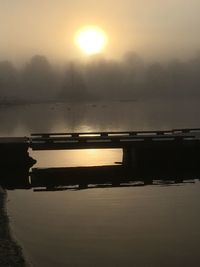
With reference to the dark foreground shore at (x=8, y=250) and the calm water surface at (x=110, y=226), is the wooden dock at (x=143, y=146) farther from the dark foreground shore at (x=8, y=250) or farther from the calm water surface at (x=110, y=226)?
the dark foreground shore at (x=8, y=250)

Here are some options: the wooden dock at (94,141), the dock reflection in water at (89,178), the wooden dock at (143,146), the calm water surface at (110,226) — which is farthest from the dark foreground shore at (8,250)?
the wooden dock at (143,146)

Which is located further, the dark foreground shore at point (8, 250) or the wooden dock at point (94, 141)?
the wooden dock at point (94, 141)

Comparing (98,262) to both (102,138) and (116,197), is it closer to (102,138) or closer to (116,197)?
(116,197)

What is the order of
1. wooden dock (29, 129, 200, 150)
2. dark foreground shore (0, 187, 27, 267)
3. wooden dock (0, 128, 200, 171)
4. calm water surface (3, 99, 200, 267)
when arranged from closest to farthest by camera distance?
dark foreground shore (0, 187, 27, 267) < calm water surface (3, 99, 200, 267) < wooden dock (29, 129, 200, 150) < wooden dock (0, 128, 200, 171)

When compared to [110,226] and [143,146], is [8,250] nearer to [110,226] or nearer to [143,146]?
[110,226]

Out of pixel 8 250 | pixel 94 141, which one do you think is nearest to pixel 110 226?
pixel 8 250

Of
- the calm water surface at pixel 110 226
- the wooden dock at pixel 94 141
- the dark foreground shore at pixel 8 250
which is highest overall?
the wooden dock at pixel 94 141

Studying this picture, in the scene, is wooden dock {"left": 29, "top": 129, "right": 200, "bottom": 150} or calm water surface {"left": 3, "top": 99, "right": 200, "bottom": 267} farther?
wooden dock {"left": 29, "top": 129, "right": 200, "bottom": 150}

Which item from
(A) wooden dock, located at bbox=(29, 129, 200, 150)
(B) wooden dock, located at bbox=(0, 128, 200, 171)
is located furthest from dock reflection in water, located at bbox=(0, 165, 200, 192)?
(A) wooden dock, located at bbox=(29, 129, 200, 150)

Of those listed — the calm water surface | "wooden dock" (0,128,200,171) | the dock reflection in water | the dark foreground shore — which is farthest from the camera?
"wooden dock" (0,128,200,171)

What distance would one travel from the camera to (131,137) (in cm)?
3688

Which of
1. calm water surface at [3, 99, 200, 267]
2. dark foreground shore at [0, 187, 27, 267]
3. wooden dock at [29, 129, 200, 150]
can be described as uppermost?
wooden dock at [29, 129, 200, 150]

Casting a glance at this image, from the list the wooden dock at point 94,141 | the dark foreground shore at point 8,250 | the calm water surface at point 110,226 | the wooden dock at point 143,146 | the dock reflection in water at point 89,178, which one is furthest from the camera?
the wooden dock at point 143,146

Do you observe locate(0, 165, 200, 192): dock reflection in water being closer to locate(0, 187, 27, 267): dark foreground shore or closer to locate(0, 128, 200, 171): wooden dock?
locate(0, 128, 200, 171): wooden dock
